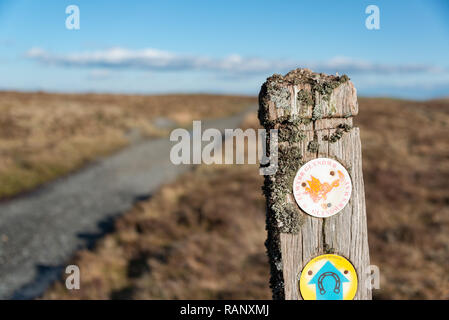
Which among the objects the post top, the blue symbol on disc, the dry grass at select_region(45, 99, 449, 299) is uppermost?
the post top

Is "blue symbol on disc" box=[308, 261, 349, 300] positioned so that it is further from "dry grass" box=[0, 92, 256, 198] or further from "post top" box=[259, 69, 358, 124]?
"dry grass" box=[0, 92, 256, 198]

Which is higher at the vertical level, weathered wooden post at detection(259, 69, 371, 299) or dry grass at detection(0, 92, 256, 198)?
dry grass at detection(0, 92, 256, 198)

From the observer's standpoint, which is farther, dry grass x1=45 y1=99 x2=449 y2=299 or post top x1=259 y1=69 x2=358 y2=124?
dry grass x1=45 y1=99 x2=449 y2=299

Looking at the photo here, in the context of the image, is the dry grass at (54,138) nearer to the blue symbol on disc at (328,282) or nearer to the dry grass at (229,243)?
the dry grass at (229,243)

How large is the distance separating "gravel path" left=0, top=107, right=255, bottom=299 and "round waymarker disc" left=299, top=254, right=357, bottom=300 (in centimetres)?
548

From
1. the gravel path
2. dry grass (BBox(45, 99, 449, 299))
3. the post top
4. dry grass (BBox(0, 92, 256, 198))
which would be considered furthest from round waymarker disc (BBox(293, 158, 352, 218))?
dry grass (BBox(0, 92, 256, 198))

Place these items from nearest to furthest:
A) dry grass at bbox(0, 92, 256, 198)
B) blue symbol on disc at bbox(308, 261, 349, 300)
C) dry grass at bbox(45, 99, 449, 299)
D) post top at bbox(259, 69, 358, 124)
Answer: post top at bbox(259, 69, 358, 124) < blue symbol on disc at bbox(308, 261, 349, 300) < dry grass at bbox(45, 99, 449, 299) < dry grass at bbox(0, 92, 256, 198)

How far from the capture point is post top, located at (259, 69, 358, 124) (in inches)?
72.4

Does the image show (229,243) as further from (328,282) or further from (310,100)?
(310,100)

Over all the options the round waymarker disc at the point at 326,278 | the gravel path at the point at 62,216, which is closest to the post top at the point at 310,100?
the round waymarker disc at the point at 326,278

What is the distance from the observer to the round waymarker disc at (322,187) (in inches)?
73.6

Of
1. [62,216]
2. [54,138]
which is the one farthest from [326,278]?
[54,138]
